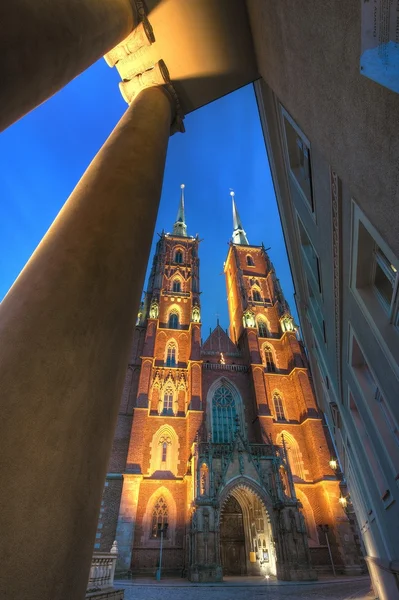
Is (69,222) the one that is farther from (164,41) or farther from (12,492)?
(164,41)

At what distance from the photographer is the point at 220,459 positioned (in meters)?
19.5

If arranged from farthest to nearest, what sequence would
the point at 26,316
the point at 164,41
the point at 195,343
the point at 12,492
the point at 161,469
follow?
the point at 195,343
the point at 161,469
the point at 164,41
the point at 26,316
the point at 12,492

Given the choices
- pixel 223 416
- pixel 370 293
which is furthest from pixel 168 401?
pixel 370 293

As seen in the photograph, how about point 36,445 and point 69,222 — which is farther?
point 69,222

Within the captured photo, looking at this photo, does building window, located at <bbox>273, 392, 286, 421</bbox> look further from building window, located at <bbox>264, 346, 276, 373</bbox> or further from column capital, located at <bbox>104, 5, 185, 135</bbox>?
column capital, located at <bbox>104, 5, 185, 135</bbox>

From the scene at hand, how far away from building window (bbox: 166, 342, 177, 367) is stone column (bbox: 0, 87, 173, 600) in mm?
25282

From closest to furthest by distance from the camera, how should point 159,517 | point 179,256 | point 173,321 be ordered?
point 159,517 → point 173,321 → point 179,256

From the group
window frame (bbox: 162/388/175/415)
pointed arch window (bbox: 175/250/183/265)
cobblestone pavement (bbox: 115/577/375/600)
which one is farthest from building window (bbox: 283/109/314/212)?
pointed arch window (bbox: 175/250/183/265)

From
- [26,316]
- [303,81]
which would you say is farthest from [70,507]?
[303,81]

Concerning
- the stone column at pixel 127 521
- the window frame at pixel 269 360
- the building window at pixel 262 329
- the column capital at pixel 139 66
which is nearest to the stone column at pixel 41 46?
the column capital at pixel 139 66

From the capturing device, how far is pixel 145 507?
63.3ft

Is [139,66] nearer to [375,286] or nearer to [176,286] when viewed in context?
[375,286]

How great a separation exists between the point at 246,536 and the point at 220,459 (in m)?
5.85

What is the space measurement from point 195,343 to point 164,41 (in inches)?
945
